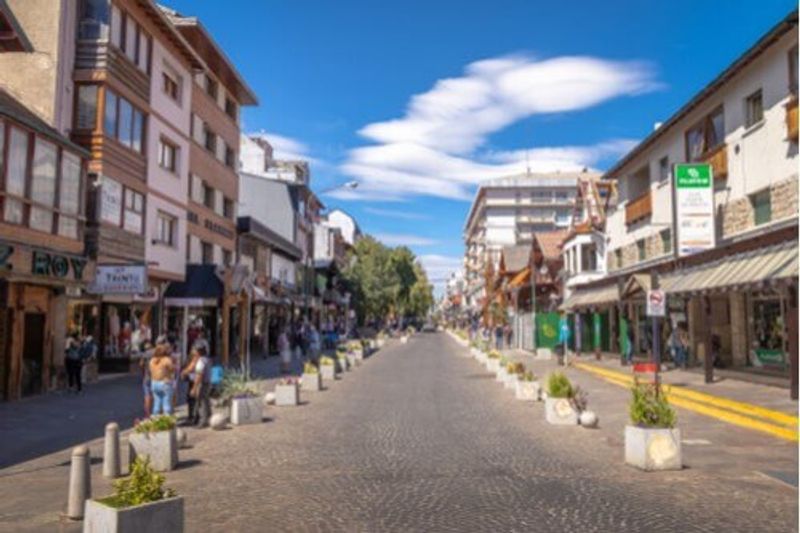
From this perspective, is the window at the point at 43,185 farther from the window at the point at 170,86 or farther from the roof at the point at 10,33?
the window at the point at 170,86

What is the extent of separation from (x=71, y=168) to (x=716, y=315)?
22643 millimetres

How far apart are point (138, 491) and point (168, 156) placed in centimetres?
2582

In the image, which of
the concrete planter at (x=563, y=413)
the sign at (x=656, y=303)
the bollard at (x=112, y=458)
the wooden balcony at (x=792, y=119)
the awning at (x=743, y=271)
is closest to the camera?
the bollard at (x=112, y=458)

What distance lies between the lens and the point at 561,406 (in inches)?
577

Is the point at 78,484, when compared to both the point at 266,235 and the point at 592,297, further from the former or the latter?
the point at 266,235

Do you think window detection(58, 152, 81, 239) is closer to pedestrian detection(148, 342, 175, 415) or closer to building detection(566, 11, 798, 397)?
pedestrian detection(148, 342, 175, 415)

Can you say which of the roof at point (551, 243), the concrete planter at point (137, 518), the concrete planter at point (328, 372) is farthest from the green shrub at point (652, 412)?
the roof at point (551, 243)

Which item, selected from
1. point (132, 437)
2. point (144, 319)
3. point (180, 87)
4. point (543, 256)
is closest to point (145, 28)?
point (180, 87)

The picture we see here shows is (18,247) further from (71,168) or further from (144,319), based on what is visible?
(144,319)

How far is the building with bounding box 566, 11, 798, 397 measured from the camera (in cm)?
1983

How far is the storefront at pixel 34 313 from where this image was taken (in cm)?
1778

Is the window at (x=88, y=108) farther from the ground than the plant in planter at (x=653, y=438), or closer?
farther from the ground

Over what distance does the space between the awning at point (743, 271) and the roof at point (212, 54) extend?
21745mm

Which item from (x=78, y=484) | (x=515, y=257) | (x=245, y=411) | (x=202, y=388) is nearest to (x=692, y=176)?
(x=245, y=411)
